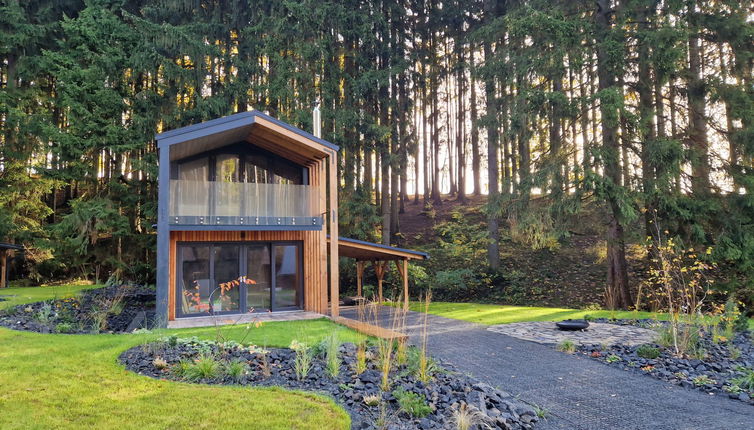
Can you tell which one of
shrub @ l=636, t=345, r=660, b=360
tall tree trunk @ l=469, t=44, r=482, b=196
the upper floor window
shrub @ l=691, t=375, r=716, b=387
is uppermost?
tall tree trunk @ l=469, t=44, r=482, b=196

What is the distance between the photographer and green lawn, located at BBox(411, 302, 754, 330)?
12.0 m

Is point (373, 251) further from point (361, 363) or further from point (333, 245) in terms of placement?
point (361, 363)

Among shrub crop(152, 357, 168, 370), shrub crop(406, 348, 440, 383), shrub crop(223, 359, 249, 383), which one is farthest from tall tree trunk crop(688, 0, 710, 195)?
shrub crop(152, 357, 168, 370)

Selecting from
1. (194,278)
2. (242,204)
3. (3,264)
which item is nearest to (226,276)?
(194,278)

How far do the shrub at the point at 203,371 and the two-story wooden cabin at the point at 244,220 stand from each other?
490 centimetres

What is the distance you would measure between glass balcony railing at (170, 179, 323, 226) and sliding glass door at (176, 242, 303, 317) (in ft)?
3.05

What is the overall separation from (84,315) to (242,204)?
4785 millimetres

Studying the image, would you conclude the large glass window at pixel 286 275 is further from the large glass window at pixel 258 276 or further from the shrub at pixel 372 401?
the shrub at pixel 372 401

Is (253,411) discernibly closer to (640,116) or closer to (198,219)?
(198,219)

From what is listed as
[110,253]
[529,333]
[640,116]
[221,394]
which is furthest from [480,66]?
[110,253]

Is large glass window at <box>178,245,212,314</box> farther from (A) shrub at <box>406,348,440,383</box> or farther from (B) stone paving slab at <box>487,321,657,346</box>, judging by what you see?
(B) stone paving slab at <box>487,321,657,346</box>

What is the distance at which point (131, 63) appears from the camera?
19.3 metres

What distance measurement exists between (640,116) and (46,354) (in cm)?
1471

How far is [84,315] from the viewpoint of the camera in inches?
458
